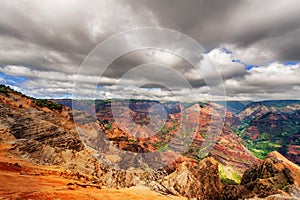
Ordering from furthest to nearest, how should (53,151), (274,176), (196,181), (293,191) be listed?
(274,176), (196,181), (293,191), (53,151)

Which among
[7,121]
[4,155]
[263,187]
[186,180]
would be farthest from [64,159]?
[263,187]

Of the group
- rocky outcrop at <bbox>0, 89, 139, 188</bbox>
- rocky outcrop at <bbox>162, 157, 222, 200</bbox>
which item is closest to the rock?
rocky outcrop at <bbox>162, 157, 222, 200</bbox>

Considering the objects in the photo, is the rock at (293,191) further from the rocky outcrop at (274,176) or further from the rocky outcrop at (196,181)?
the rocky outcrop at (196,181)

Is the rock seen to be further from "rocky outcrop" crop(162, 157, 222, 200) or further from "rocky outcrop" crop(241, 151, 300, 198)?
"rocky outcrop" crop(162, 157, 222, 200)

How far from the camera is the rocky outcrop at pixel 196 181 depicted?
31.9 m

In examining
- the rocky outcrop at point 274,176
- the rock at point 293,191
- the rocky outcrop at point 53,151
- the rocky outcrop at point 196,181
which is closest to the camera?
the rocky outcrop at point 53,151

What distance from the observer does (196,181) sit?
3728 cm

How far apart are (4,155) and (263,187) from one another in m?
62.9

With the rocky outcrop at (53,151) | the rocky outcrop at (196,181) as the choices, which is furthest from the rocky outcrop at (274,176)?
the rocky outcrop at (53,151)

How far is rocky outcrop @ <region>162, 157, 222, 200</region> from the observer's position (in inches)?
1254

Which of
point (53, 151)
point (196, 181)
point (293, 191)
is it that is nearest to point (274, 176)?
point (293, 191)

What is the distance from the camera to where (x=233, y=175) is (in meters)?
182

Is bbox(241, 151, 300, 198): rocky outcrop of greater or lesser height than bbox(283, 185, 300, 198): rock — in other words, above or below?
below

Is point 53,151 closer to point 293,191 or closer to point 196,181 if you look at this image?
point 196,181
